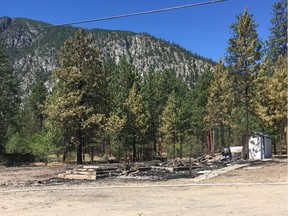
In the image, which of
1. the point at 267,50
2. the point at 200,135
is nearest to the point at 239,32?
the point at 267,50

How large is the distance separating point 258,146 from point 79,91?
19.3 metres

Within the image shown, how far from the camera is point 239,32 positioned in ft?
132

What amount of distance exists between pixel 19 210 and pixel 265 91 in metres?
34.0

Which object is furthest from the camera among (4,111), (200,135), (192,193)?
(200,135)

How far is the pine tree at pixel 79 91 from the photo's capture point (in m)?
Result: 37.6

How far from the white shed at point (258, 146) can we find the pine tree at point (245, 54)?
973 mm

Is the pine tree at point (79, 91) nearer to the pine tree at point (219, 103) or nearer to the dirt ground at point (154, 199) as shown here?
the pine tree at point (219, 103)

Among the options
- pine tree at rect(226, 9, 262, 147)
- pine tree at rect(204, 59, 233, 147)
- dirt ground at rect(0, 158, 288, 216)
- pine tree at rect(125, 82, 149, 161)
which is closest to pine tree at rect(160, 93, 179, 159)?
pine tree at rect(204, 59, 233, 147)

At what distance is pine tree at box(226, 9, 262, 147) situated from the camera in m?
39.9

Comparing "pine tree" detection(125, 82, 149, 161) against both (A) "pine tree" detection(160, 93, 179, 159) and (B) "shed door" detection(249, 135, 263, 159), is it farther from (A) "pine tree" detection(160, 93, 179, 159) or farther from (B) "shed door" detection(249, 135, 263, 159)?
(B) "shed door" detection(249, 135, 263, 159)

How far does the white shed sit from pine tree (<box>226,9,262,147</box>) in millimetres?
973

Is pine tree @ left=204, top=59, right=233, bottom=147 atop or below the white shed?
atop

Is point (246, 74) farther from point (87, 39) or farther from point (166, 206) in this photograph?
point (166, 206)

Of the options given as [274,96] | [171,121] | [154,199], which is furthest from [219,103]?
[154,199]
